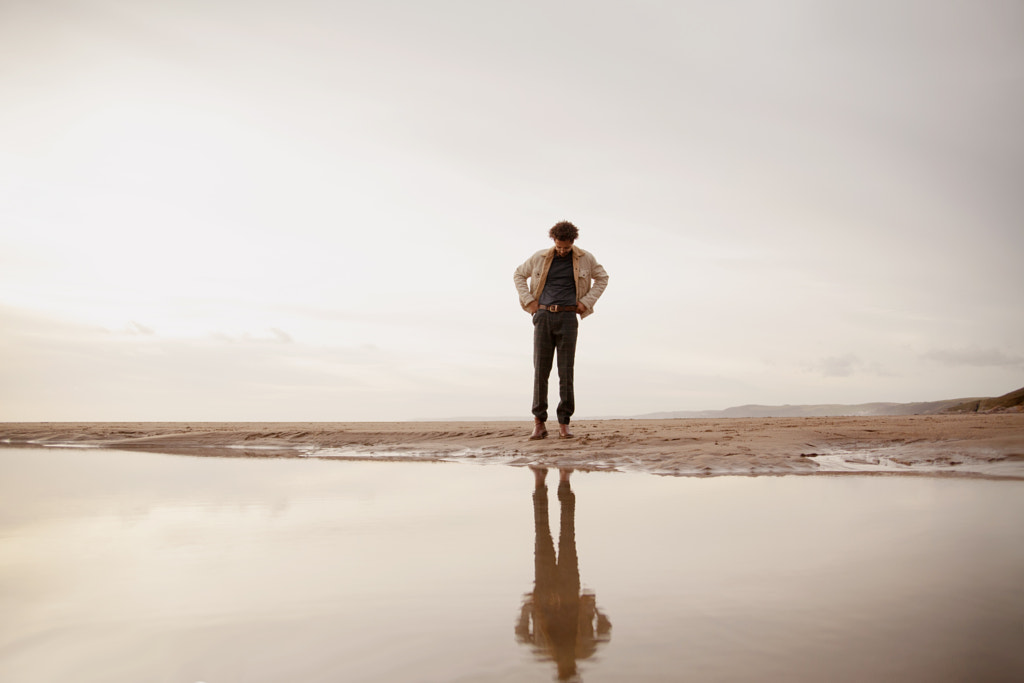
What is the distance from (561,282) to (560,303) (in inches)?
9.0

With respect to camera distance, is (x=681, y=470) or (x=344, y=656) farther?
(x=681, y=470)

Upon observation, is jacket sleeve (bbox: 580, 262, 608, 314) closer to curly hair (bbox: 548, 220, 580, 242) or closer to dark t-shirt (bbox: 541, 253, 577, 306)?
dark t-shirt (bbox: 541, 253, 577, 306)

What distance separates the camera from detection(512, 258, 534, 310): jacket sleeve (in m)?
6.68

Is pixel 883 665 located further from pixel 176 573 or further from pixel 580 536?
pixel 176 573

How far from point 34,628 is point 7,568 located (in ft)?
1.96

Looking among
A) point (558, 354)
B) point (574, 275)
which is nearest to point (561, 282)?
point (574, 275)

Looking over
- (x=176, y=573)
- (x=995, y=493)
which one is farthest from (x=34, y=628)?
(x=995, y=493)

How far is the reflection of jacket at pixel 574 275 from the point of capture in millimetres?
6473

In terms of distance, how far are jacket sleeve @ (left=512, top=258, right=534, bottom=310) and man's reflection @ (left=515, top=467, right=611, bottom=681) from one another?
16.1ft

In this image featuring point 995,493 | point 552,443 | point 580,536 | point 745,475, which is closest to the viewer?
point 580,536

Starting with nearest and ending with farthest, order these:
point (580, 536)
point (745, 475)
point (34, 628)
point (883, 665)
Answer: point (883, 665) < point (34, 628) < point (580, 536) < point (745, 475)

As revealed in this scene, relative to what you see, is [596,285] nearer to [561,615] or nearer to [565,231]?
[565,231]

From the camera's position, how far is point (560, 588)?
1395 mm

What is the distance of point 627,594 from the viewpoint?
52.4 inches
